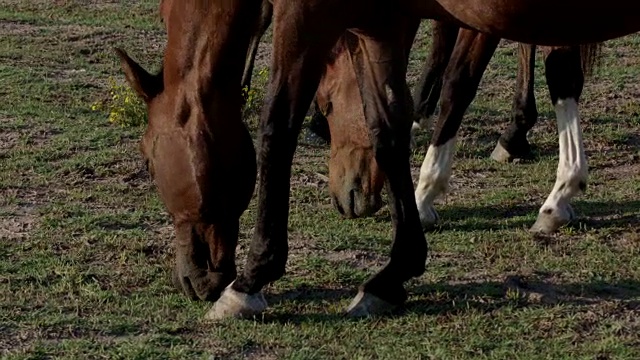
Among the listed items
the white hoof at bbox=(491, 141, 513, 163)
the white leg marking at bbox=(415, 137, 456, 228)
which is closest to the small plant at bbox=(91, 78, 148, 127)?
the white hoof at bbox=(491, 141, 513, 163)

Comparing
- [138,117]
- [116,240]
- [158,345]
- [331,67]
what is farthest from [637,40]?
[158,345]

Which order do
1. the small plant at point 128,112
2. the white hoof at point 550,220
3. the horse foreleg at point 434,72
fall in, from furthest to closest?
1. the small plant at point 128,112
2. the horse foreleg at point 434,72
3. the white hoof at point 550,220

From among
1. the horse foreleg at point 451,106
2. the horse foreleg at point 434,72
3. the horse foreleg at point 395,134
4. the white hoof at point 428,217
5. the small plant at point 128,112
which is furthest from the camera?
the small plant at point 128,112

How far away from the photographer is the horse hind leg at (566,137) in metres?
6.64

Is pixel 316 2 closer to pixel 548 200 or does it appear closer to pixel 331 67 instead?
pixel 331 67

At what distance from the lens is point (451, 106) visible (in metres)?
6.84

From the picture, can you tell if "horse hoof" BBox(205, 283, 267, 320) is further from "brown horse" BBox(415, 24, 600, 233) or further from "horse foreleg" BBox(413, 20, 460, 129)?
"horse foreleg" BBox(413, 20, 460, 129)

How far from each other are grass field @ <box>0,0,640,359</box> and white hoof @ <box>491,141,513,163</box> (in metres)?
0.12

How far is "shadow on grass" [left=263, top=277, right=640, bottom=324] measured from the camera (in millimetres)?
5188

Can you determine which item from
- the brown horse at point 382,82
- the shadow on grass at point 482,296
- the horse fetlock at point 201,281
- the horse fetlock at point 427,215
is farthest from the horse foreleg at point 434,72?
the horse fetlock at point 201,281

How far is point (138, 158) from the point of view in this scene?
8.08m

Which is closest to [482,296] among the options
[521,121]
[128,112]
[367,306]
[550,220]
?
[367,306]

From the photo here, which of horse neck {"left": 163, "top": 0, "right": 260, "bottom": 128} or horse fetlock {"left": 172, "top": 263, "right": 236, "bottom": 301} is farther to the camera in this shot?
horse fetlock {"left": 172, "top": 263, "right": 236, "bottom": 301}

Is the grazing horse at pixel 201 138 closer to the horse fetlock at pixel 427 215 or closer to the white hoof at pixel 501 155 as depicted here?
the horse fetlock at pixel 427 215
